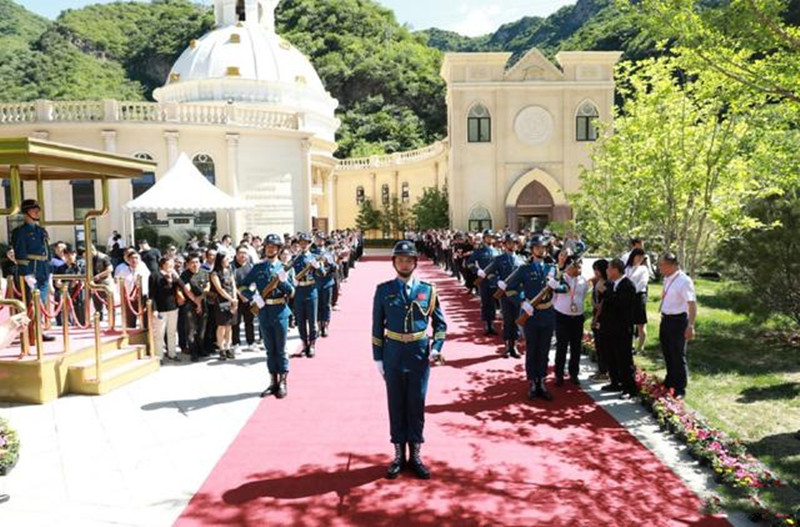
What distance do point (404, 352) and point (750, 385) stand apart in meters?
6.00

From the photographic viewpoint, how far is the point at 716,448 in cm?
612

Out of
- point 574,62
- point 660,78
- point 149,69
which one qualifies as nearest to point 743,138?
point 660,78

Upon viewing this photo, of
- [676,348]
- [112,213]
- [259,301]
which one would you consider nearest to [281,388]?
[259,301]

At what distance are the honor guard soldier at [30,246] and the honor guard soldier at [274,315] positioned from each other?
3103mm

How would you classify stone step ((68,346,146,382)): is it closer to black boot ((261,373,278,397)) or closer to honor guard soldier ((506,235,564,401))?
black boot ((261,373,278,397))

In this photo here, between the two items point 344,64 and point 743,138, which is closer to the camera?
point 743,138

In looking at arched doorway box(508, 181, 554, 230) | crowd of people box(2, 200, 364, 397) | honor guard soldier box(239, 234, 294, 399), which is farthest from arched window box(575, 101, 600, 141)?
honor guard soldier box(239, 234, 294, 399)

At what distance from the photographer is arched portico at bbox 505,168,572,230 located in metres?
35.3

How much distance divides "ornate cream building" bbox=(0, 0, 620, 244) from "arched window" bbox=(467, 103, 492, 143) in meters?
0.06

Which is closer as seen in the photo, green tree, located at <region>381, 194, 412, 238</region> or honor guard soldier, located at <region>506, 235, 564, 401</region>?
honor guard soldier, located at <region>506, 235, 564, 401</region>

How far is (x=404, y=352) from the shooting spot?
19.7 ft

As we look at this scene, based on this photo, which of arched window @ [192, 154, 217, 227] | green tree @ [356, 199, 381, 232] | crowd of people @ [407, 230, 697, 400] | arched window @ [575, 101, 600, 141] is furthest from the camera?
green tree @ [356, 199, 381, 232]

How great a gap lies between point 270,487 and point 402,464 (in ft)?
4.17

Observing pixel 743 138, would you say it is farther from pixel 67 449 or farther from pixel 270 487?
pixel 67 449
